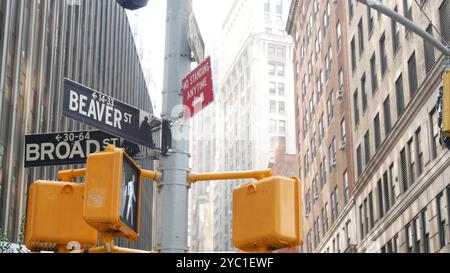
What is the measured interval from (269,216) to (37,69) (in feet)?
108

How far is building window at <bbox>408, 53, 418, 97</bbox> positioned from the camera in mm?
39875

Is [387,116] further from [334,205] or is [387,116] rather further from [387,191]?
[334,205]

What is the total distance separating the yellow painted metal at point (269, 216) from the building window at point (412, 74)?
113 ft

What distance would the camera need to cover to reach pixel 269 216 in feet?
20.2

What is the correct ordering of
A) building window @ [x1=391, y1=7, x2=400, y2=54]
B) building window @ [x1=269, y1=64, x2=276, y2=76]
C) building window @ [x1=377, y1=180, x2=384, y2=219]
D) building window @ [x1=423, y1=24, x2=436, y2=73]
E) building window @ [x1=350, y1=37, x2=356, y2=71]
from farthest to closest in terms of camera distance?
building window @ [x1=269, y1=64, x2=276, y2=76]
building window @ [x1=350, y1=37, x2=356, y2=71]
building window @ [x1=377, y1=180, x2=384, y2=219]
building window @ [x1=391, y1=7, x2=400, y2=54]
building window @ [x1=423, y1=24, x2=436, y2=73]

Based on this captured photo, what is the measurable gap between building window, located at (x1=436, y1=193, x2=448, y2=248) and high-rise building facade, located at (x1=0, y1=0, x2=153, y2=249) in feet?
60.0

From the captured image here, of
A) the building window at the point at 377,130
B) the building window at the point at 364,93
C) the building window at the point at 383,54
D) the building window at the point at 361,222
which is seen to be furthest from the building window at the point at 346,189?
the building window at the point at 383,54

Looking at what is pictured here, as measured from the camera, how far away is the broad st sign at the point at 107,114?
7.52m

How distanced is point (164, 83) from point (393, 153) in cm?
3780

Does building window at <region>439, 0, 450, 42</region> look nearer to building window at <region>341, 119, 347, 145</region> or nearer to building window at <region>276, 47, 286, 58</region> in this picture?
building window at <region>341, 119, 347, 145</region>

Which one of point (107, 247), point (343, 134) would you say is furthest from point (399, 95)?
point (107, 247)

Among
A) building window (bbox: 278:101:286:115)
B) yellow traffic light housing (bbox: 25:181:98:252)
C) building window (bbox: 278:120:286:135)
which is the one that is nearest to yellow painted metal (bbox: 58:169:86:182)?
yellow traffic light housing (bbox: 25:181:98:252)

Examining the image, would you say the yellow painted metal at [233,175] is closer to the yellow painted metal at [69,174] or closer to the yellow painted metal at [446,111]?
the yellow painted metal at [69,174]
